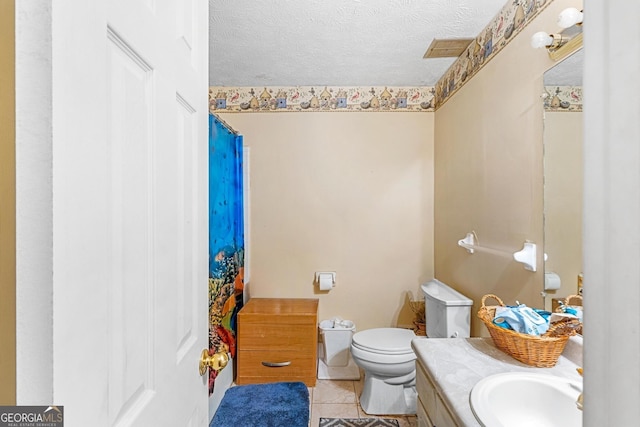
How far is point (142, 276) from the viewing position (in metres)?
0.57

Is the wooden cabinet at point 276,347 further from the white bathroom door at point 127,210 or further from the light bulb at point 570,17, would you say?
the light bulb at point 570,17

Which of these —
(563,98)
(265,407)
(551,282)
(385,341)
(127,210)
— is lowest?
(265,407)

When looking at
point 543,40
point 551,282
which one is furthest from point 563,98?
point 551,282

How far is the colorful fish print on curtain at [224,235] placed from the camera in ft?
7.13

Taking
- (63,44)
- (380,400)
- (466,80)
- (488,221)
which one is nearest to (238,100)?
(466,80)

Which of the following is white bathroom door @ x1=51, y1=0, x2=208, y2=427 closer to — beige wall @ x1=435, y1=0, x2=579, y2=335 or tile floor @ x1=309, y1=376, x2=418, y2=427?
beige wall @ x1=435, y1=0, x2=579, y2=335

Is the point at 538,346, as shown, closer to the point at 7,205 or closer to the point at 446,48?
the point at 7,205

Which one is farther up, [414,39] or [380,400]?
[414,39]

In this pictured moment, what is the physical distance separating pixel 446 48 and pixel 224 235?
196cm

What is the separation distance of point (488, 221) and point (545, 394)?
108cm

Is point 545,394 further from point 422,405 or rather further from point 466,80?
point 466,80

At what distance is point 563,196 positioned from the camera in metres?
1.37

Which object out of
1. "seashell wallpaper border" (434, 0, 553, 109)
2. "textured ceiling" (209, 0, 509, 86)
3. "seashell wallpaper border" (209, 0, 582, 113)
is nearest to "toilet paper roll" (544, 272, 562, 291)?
"seashell wallpaper border" (434, 0, 553, 109)

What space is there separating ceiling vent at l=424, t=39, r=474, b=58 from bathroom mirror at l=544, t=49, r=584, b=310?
0.89 metres
